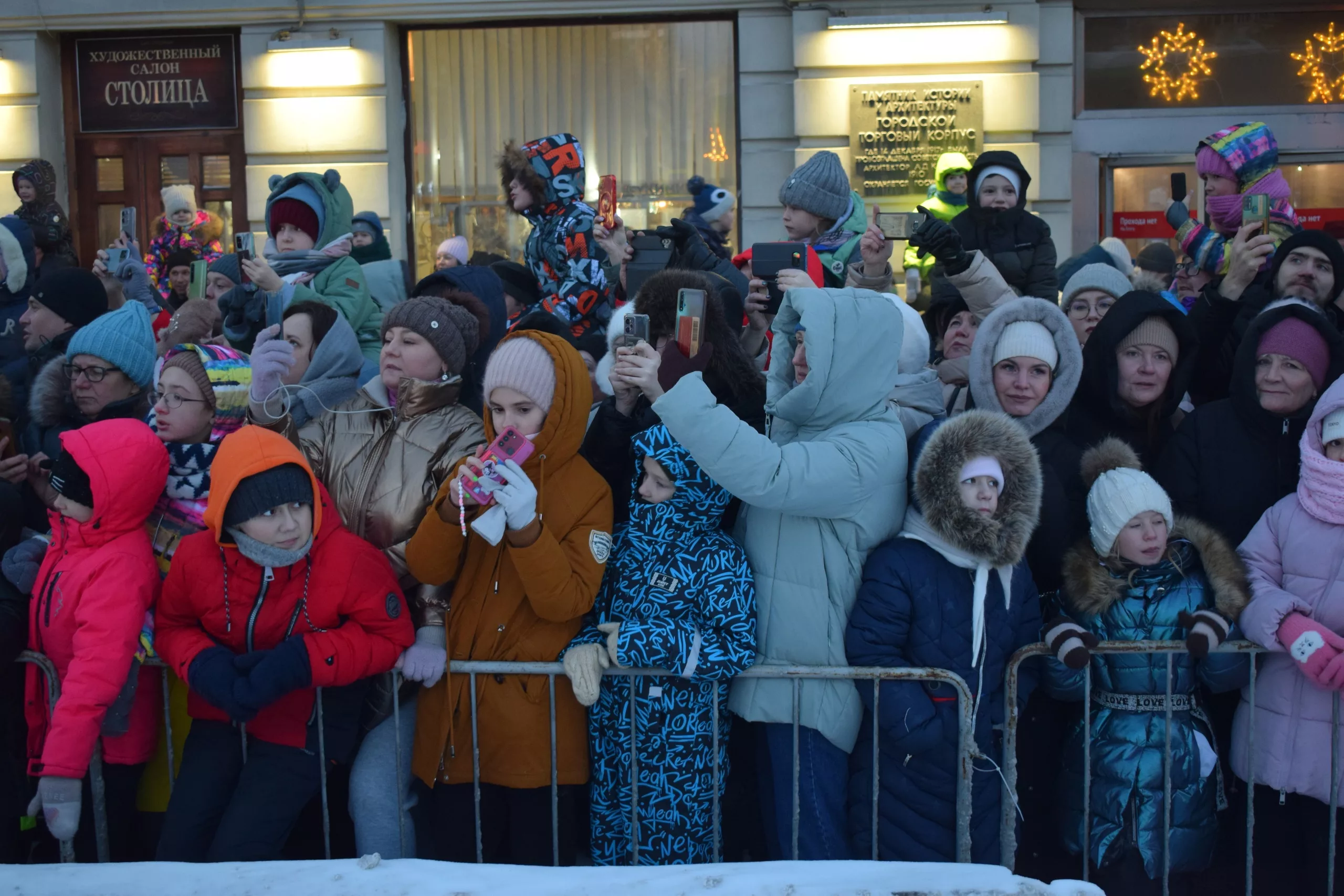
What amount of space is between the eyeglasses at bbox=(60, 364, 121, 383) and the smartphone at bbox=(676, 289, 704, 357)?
2098mm

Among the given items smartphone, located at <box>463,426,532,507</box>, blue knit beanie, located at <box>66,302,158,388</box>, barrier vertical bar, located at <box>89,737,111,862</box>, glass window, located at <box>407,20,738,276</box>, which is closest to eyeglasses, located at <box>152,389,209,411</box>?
blue knit beanie, located at <box>66,302,158,388</box>

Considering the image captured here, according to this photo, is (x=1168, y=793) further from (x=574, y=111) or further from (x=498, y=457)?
(x=574, y=111)

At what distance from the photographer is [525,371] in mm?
3369

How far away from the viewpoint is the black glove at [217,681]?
318cm

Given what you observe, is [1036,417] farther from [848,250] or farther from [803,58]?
[803,58]

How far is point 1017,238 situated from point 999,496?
268cm

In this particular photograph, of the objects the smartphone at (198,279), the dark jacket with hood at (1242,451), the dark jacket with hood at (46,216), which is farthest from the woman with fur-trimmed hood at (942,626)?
the dark jacket with hood at (46,216)

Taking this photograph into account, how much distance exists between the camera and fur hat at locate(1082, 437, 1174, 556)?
11.5ft

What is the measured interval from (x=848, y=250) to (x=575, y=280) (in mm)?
1329

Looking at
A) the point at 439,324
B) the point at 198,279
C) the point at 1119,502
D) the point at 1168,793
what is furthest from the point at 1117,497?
the point at 198,279

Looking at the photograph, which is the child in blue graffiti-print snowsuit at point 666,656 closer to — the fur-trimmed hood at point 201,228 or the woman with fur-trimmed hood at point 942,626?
the woman with fur-trimmed hood at point 942,626

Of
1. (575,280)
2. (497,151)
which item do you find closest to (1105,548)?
(575,280)

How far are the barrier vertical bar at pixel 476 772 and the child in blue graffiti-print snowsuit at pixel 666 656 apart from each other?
0.31 meters

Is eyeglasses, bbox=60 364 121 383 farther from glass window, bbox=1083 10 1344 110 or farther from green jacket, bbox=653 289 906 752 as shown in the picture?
glass window, bbox=1083 10 1344 110
